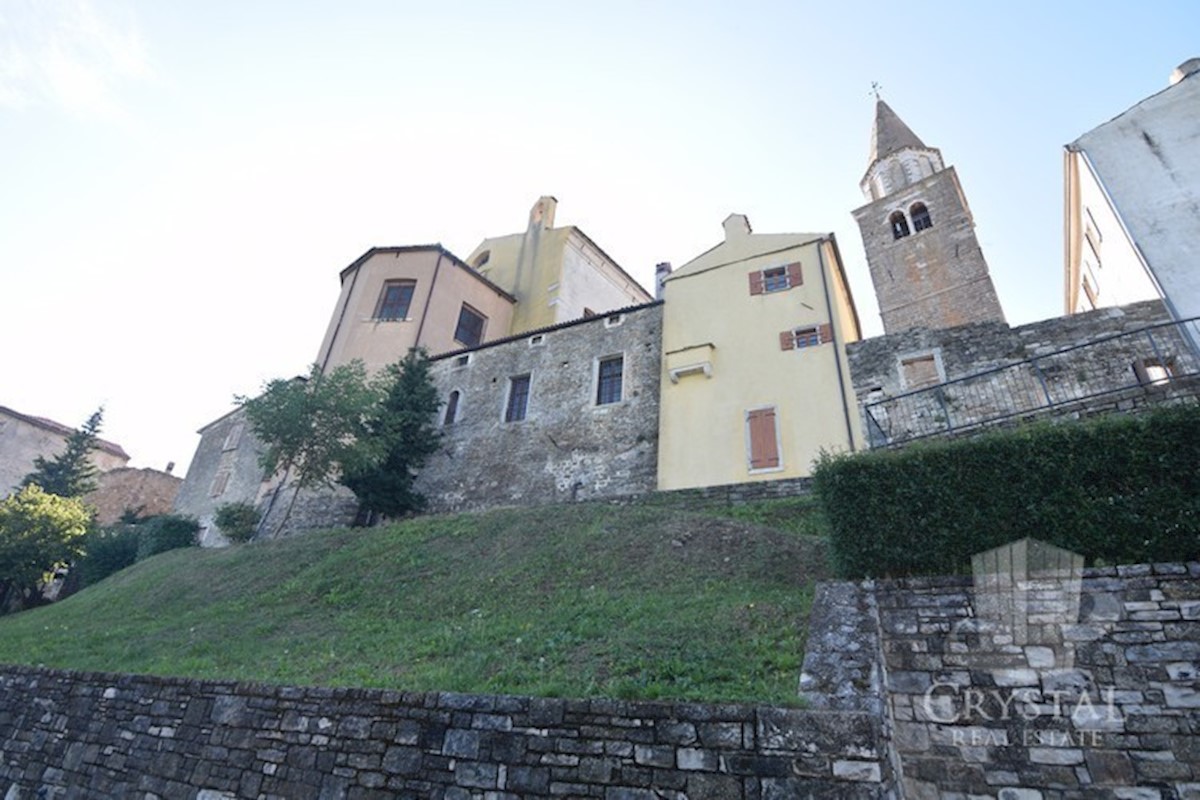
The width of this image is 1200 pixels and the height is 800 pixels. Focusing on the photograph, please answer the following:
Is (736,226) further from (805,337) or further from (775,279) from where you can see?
(805,337)

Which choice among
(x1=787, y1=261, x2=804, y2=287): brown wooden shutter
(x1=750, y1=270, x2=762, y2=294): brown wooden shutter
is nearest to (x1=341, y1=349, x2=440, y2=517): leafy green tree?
(x1=750, y1=270, x2=762, y2=294): brown wooden shutter

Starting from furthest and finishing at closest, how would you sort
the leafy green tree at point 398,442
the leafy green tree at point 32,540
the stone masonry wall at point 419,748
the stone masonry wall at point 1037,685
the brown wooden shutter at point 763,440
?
the leafy green tree at point 32,540 < the leafy green tree at point 398,442 < the brown wooden shutter at point 763,440 < the stone masonry wall at point 1037,685 < the stone masonry wall at point 419,748

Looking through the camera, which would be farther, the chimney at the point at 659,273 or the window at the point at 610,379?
the chimney at the point at 659,273

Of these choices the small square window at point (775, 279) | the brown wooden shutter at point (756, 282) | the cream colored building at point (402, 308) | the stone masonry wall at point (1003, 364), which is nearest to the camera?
the stone masonry wall at point (1003, 364)

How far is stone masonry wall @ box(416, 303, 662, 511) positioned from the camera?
655 inches

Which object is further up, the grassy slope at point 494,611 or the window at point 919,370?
the window at point 919,370

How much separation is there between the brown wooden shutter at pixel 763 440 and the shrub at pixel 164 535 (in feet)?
67.5

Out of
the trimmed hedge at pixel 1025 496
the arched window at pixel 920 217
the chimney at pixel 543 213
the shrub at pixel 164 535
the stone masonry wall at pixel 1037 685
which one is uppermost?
the chimney at pixel 543 213

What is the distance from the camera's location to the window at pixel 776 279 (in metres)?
16.8

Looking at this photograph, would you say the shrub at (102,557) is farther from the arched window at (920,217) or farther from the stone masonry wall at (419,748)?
the arched window at (920,217)

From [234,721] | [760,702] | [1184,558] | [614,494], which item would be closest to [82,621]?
[234,721]

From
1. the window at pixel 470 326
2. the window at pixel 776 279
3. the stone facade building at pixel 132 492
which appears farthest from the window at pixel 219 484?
the window at pixel 776 279

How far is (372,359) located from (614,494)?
1222cm

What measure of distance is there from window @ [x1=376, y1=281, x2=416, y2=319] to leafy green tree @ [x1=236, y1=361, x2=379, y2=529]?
204 inches
